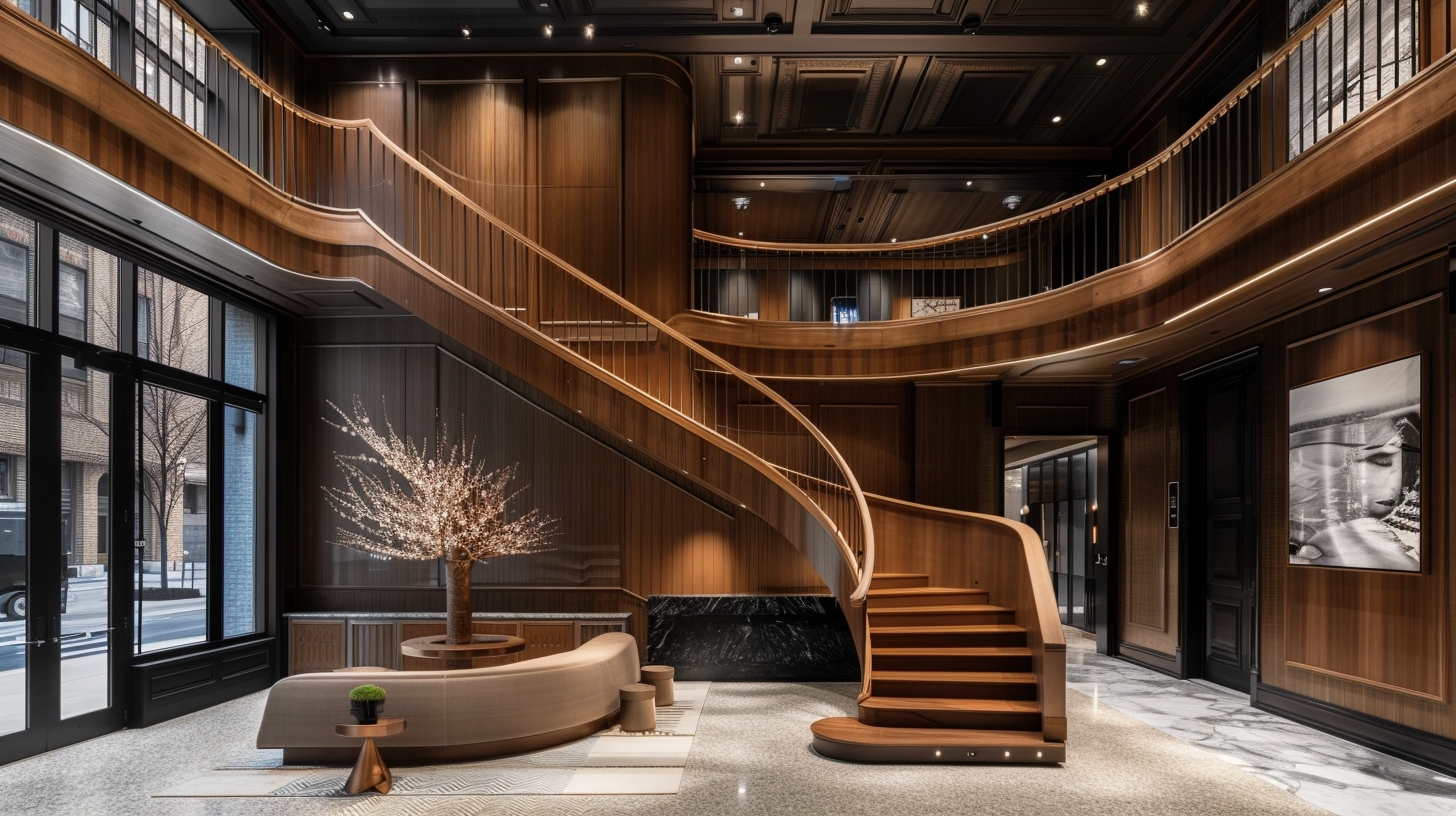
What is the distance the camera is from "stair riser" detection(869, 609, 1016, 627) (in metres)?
7.35

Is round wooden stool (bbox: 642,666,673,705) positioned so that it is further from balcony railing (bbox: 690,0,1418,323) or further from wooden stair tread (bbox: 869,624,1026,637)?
balcony railing (bbox: 690,0,1418,323)

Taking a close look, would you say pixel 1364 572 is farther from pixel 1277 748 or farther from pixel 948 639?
pixel 948 639

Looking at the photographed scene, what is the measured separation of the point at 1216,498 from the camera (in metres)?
8.80

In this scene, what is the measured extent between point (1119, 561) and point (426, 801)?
8232 mm

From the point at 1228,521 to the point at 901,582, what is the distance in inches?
121

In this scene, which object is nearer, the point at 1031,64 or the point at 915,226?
the point at 1031,64

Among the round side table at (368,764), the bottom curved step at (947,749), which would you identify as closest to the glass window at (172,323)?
the round side table at (368,764)

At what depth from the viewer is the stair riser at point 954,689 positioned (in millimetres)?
6484

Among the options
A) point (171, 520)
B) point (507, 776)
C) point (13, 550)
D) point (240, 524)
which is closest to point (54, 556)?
point (13, 550)

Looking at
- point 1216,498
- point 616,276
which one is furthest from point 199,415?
point 1216,498

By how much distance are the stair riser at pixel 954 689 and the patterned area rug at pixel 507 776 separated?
147 centimetres

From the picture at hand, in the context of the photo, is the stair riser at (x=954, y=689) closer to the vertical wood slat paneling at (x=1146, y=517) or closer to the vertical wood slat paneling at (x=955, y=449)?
the vertical wood slat paneling at (x=1146, y=517)

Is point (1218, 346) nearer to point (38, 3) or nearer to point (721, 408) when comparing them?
point (721, 408)

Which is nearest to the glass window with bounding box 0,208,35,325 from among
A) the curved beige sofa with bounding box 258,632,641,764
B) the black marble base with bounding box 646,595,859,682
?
the curved beige sofa with bounding box 258,632,641,764
